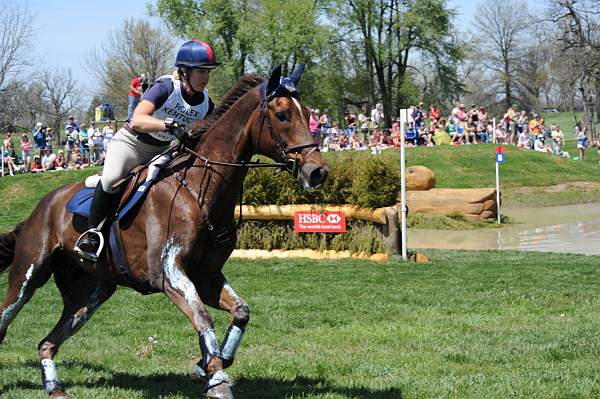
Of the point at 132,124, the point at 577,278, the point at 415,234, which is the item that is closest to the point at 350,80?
the point at 415,234

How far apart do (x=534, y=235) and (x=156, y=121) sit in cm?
1869

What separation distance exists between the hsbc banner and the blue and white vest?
9.83 metres

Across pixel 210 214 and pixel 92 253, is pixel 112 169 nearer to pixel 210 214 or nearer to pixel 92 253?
pixel 92 253

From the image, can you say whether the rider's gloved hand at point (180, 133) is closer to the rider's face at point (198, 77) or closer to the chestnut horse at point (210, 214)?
the chestnut horse at point (210, 214)

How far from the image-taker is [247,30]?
58.4 m

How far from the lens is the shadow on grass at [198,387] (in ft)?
21.6

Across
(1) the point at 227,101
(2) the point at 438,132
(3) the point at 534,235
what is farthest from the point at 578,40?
(1) the point at 227,101

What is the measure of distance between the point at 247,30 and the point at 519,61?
3443cm

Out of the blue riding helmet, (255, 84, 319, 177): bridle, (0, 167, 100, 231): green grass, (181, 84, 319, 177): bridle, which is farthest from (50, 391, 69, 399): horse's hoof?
(0, 167, 100, 231): green grass

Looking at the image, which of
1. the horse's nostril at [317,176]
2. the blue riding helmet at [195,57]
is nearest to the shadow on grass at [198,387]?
the horse's nostril at [317,176]

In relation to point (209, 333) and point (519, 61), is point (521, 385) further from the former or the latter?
point (519, 61)

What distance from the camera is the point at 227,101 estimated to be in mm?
6613

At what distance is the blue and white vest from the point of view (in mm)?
6609

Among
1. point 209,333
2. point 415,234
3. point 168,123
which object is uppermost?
point 168,123
